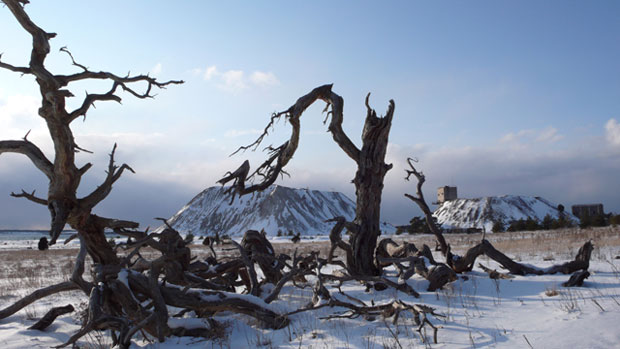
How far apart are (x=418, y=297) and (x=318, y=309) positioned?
4.90 feet

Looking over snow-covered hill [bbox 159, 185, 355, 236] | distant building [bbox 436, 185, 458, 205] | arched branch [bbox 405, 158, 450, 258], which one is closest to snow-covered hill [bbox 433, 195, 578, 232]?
distant building [bbox 436, 185, 458, 205]

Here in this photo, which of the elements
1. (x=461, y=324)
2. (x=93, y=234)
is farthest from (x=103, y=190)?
(x=461, y=324)

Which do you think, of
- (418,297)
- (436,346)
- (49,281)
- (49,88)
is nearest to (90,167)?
(49,88)

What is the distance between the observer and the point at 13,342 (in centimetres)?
451

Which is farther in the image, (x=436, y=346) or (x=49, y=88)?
(x=49, y=88)

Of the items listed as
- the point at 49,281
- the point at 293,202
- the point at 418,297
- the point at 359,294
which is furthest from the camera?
the point at 293,202

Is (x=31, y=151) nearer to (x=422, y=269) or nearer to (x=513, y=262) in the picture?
(x=422, y=269)

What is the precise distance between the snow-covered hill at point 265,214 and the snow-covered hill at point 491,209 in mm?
43406

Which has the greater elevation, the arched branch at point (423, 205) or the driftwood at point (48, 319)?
the arched branch at point (423, 205)

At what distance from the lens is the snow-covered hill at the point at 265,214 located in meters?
152

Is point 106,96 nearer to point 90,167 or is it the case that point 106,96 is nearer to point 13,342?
point 90,167

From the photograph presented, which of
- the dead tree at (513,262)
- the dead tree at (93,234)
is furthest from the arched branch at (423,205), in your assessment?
the dead tree at (93,234)

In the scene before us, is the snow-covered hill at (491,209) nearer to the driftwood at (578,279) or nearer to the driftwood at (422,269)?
the driftwood at (422,269)

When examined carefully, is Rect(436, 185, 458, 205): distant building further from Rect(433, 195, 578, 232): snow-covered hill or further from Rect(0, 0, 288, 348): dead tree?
Rect(0, 0, 288, 348): dead tree
